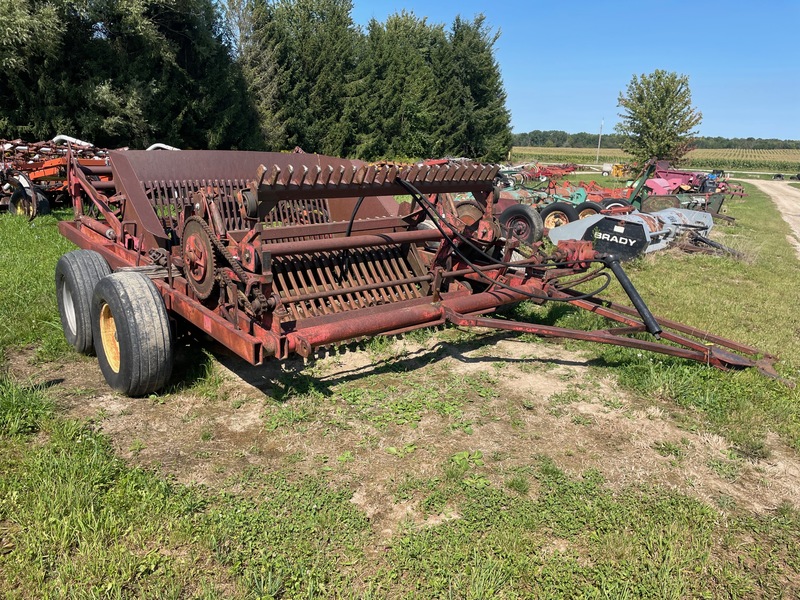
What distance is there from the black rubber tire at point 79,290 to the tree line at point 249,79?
15.9 meters

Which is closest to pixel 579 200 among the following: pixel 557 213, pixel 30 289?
pixel 557 213

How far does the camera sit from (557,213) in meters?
12.1

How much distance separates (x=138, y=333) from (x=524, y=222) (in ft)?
23.9

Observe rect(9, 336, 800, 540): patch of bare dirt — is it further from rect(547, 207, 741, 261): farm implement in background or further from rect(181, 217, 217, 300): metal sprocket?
rect(547, 207, 741, 261): farm implement in background

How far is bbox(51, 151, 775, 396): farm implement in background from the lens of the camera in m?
3.53

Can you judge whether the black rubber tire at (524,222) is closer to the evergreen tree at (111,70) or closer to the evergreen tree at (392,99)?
the evergreen tree at (111,70)

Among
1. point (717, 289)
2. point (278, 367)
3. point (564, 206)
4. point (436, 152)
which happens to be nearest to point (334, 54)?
point (436, 152)

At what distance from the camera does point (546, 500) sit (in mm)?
2947

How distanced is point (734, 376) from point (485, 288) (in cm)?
205

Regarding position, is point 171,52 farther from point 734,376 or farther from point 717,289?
point 734,376

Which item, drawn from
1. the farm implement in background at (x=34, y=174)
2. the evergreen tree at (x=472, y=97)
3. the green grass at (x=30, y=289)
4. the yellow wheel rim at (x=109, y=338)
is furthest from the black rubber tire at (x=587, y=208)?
the evergreen tree at (x=472, y=97)

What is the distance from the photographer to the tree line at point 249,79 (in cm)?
1853

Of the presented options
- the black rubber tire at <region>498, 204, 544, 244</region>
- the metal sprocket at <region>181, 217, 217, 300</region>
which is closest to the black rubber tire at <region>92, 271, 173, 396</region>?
the metal sprocket at <region>181, 217, 217, 300</region>

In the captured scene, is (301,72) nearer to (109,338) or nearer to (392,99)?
(392,99)
